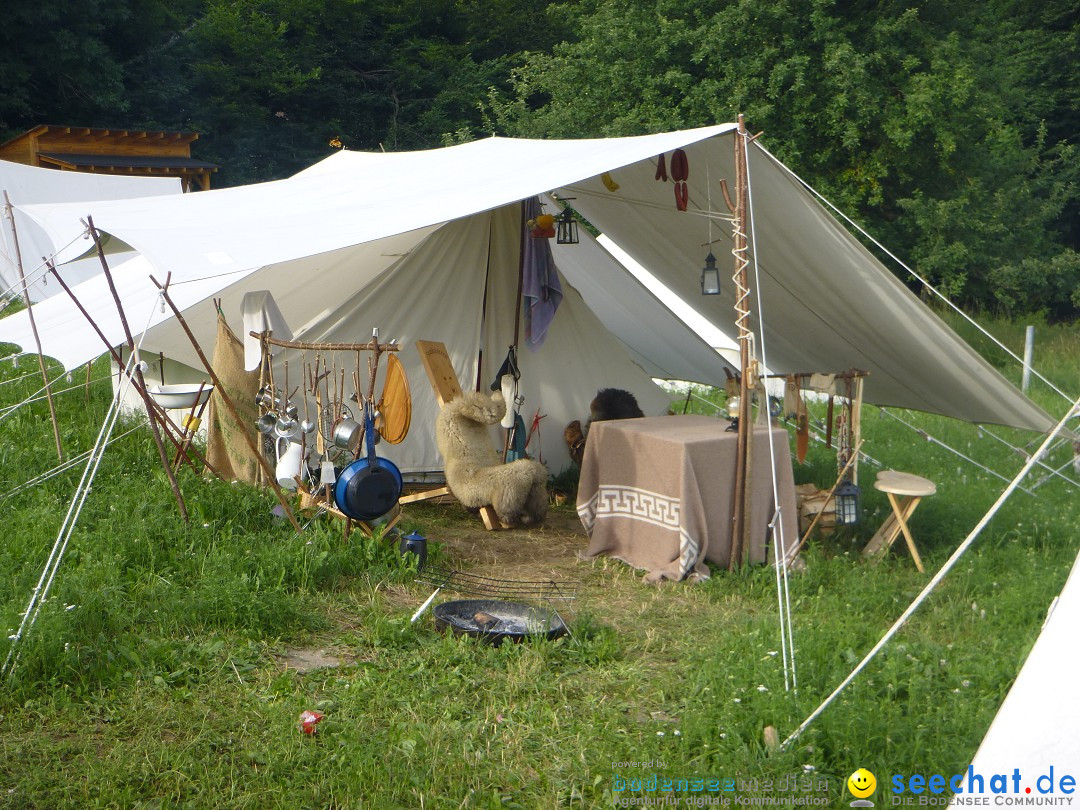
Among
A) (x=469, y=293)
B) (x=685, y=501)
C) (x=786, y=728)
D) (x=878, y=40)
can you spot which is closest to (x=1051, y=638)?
(x=786, y=728)

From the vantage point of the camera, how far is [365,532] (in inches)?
163

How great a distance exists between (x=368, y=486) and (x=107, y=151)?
40.7 ft

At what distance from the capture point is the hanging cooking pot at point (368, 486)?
4.01 m

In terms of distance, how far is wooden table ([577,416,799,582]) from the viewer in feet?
13.4

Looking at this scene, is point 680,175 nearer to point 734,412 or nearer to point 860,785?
point 734,412

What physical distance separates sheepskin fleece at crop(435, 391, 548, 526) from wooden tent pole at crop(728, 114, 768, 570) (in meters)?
1.03

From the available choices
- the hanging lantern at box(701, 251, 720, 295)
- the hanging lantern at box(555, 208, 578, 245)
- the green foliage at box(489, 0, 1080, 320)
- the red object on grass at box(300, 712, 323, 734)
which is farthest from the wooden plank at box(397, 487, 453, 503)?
the green foliage at box(489, 0, 1080, 320)

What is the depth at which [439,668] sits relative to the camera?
125 inches

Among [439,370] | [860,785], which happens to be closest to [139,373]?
[439,370]

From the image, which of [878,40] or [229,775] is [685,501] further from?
[878,40]

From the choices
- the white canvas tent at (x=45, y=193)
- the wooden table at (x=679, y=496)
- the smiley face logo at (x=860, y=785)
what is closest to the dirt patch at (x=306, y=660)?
the wooden table at (x=679, y=496)

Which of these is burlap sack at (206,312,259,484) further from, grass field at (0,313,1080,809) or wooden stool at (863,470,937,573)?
wooden stool at (863,470,937,573)

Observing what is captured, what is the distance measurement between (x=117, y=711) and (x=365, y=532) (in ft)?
4.49

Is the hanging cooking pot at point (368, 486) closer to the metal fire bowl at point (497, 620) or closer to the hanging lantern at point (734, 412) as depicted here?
the metal fire bowl at point (497, 620)
